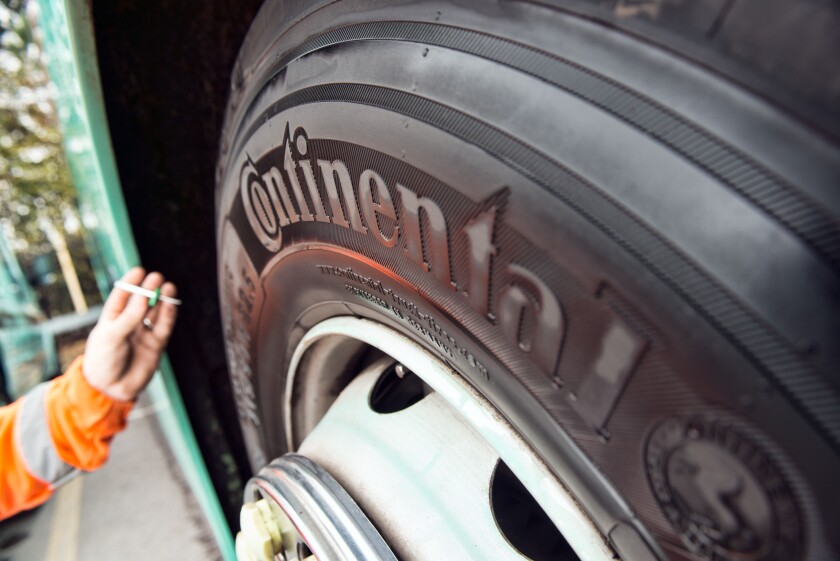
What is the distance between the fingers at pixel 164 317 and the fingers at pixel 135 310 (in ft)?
0.09

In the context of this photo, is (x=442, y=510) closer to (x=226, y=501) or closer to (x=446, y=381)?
(x=446, y=381)

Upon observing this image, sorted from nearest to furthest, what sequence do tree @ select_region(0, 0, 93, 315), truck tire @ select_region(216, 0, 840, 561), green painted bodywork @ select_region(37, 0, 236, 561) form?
truck tire @ select_region(216, 0, 840, 561) < green painted bodywork @ select_region(37, 0, 236, 561) < tree @ select_region(0, 0, 93, 315)

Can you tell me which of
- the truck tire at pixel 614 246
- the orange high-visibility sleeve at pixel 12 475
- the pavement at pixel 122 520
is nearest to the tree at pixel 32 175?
the pavement at pixel 122 520

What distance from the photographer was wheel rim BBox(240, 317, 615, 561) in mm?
381

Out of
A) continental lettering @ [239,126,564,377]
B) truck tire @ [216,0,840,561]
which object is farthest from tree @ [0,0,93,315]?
truck tire @ [216,0,840,561]

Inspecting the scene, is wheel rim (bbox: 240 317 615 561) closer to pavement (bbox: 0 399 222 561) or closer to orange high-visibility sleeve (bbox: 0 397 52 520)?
orange high-visibility sleeve (bbox: 0 397 52 520)

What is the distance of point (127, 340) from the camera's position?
3.10 ft

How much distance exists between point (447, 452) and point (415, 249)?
0.23 metres

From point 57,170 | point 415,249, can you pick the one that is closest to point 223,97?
point 415,249

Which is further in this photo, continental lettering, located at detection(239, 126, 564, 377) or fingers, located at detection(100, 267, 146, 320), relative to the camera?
fingers, located at detection(100, 267, 146, 320)

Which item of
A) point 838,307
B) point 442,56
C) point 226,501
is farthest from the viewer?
point 226,501

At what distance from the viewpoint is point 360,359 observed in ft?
2.30

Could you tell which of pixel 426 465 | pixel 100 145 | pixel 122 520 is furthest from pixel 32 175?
pixel 426 465

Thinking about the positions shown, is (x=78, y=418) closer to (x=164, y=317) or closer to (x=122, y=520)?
(x=164, y=317)
